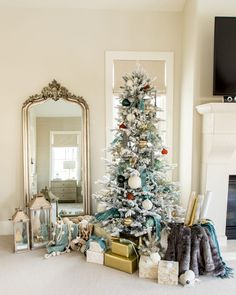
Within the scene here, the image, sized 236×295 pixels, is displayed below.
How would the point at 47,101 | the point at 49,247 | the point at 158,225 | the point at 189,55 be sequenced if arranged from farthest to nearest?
1. the point at 47,101
2. the point at 189,55
3. the point at 49,247
4. the point at 158,225

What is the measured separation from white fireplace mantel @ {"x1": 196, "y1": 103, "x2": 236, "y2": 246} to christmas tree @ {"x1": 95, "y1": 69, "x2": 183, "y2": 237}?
0.51 m

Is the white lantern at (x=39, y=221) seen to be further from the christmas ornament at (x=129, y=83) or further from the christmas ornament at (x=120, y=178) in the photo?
the christmas ornament at (x=129, y=83)

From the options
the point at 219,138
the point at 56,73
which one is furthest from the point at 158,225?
the point at 56,73

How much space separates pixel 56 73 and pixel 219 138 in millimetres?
2198

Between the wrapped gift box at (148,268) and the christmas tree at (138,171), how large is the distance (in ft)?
1.00

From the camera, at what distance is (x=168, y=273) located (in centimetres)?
245

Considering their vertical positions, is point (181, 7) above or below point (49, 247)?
above

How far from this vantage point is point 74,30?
140 inches

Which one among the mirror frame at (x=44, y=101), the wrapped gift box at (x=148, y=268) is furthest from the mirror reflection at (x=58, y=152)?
the wrapped gift box at (x=148, y=268)

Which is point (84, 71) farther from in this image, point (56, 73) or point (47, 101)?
point (47, 101)

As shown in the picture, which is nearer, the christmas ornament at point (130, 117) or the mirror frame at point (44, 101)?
the christmas ornament at point (130, 117)

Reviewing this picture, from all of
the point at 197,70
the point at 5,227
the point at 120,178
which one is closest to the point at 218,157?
the point at 197,70

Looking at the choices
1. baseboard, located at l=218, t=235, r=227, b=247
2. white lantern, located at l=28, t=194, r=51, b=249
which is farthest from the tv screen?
white lantern, located at l=28, t=194, r=51, b=249

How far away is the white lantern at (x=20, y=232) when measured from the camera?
10.1 ft
